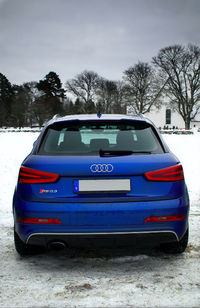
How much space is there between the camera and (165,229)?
3277mm

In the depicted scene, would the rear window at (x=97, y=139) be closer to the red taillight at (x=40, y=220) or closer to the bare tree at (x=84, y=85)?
the red taillight at (x=40, y=220)

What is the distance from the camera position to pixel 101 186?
10.5 feet

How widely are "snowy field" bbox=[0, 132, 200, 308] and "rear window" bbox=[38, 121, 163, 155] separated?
1.17 metres

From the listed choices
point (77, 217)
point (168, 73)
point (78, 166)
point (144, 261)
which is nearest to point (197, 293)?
point (144, 261)

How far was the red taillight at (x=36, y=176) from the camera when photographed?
3.22 meters

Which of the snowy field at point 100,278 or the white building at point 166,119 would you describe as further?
the white building at point 166,119

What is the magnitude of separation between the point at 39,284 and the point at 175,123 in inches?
2722

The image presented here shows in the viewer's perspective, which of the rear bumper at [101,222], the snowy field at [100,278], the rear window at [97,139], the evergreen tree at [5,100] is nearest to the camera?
the snowy field at [100,278]

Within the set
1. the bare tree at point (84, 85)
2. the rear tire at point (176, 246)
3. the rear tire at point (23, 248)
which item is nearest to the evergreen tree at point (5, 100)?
the bare tree at point (84, 85)

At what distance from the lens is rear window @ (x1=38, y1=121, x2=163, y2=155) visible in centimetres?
347

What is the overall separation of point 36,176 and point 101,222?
0.71 m

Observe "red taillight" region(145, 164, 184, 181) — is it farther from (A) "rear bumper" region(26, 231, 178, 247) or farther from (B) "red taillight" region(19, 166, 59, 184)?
(B) "red taillight" region(19, 166, 59, 184)

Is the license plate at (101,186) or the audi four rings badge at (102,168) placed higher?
the audi four rings badge at (102,168)

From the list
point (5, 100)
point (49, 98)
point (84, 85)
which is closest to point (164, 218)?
point (84, 85)
